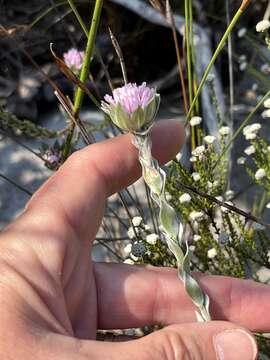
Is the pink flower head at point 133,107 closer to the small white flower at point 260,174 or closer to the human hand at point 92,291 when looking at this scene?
the human hand at point 92,291

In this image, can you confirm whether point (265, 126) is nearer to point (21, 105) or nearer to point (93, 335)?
point (21, 105)

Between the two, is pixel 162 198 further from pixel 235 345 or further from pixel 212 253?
pixel 212 253

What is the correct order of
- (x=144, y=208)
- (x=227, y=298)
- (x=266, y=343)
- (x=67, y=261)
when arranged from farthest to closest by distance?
(x=144, y=208), (x=266, y=343), (x=227, y=298), (x=67, y=261)

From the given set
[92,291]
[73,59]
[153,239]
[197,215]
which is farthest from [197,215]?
[73,59]

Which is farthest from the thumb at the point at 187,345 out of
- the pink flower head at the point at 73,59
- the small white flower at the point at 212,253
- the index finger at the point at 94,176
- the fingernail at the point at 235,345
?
the pink flower head at the point at 73,59

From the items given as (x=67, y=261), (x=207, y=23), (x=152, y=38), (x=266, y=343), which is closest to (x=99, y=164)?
(x=67, y=261)

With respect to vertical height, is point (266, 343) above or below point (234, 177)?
below
